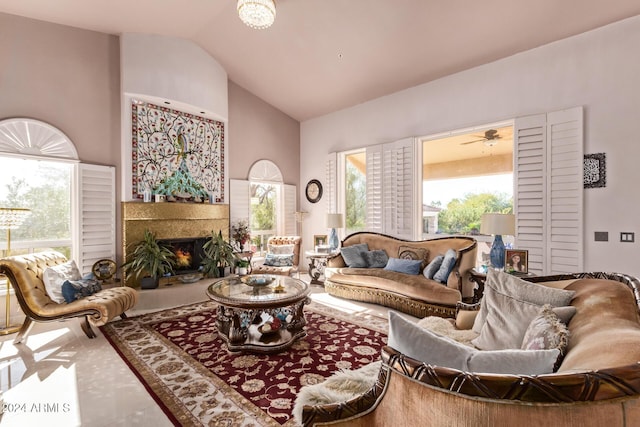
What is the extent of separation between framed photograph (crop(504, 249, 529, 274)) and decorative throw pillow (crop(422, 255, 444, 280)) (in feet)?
2.94

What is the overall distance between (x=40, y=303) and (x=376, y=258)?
13.3 feet

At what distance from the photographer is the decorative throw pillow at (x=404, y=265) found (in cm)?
419

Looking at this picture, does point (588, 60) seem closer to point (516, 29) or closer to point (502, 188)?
point (516, 29)

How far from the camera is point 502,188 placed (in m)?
5.55

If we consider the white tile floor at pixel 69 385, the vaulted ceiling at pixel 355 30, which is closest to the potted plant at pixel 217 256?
the white tile floor at pixel 69 385

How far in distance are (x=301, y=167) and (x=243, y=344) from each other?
477 cm

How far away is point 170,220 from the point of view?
16.5ft

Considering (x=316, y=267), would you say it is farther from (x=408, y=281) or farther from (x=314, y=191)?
(x=408, y=281)

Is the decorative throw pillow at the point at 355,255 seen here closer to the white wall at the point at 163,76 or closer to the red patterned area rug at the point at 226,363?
the red patterned area rug at the point at 226,363

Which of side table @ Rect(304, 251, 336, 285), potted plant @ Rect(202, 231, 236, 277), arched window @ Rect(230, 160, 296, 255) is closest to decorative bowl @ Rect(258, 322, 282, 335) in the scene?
side table @ Rect(304, 251, 336, 285)

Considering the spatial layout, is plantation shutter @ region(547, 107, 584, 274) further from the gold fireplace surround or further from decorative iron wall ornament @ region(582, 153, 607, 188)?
the gold fireplace surround

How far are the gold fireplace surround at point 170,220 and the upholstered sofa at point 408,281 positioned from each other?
2255 mm

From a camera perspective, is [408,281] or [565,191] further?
[408,281]

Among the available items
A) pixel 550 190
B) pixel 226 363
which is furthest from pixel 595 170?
pixel 226 363
